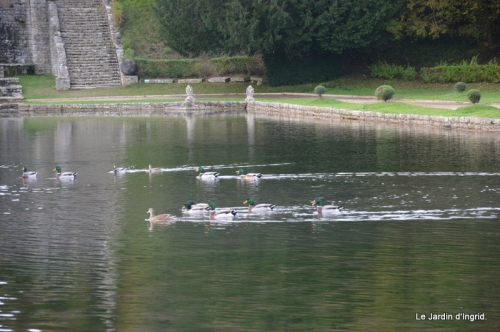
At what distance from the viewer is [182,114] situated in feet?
176

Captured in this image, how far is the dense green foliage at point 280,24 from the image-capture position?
5453 centimetres

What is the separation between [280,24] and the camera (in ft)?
179

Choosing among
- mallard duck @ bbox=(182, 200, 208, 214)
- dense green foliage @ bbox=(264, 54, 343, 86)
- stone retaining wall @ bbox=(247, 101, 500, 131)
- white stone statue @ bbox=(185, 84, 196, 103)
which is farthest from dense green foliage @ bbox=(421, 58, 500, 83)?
mallard duck @ bbox=(182, 200, 208, 214)

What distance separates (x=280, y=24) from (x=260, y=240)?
116ft

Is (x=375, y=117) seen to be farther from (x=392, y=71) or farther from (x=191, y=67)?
(x=191, y=67)

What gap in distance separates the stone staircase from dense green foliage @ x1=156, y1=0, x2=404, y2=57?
598cm

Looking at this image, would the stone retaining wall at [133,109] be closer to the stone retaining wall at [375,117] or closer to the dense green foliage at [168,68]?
the stone retaining wall at [375,117]

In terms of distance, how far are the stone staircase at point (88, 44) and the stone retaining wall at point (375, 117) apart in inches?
465

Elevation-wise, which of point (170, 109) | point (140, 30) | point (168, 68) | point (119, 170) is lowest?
point (119, 170)

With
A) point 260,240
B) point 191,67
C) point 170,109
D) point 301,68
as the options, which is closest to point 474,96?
point 301,68

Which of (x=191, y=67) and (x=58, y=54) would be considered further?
(x=191, y=67)

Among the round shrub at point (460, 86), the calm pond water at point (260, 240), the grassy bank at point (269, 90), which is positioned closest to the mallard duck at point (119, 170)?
the calm pond water at point (260, 240)

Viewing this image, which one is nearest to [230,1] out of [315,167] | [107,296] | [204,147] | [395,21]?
[395,21]

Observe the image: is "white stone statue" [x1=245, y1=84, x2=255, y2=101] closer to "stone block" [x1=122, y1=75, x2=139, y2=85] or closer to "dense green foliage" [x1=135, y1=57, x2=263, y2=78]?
"dense green foliage" [x1=135, y1=57, x2=263, y2=78]
